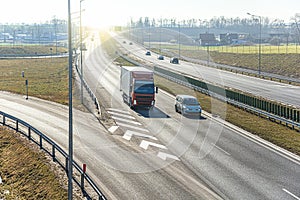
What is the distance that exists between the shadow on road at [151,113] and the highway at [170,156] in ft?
0.30

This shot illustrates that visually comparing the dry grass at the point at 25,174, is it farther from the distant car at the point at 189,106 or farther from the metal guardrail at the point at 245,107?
the metal guardrail at the point at 245,107

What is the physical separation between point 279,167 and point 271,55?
8276 centimetres

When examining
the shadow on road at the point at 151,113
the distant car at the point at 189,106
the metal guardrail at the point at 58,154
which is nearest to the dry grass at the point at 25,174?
the metal guardrail at the point at 58,154

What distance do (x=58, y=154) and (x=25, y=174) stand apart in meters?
2.48

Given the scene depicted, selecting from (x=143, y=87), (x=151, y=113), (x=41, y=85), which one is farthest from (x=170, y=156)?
(x=41, y=85)

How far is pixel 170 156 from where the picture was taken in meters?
24.3

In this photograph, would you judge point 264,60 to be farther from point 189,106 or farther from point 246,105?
point 189,106

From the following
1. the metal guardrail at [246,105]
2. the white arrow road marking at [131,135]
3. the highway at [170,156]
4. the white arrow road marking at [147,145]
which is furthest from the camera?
the metal guardrail at [246,105]

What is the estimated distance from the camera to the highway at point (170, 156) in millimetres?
19047

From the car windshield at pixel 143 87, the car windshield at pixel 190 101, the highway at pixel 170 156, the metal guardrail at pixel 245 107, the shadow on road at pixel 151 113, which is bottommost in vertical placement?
the highway at pixel 170 156

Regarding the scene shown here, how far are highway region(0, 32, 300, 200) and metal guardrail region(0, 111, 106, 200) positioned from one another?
71 centimetres

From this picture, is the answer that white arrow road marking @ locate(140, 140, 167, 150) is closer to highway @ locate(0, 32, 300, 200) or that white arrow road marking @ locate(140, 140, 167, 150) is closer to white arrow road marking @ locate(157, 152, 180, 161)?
highway @ locate(0, 32, 300, 200)

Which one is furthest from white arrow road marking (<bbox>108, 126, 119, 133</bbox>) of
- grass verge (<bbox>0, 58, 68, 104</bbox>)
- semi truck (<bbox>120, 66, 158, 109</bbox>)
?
grass verge (<bbox>0, 58, 68, 104</bbox>)

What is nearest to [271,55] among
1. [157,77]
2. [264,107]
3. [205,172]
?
[157,77]
